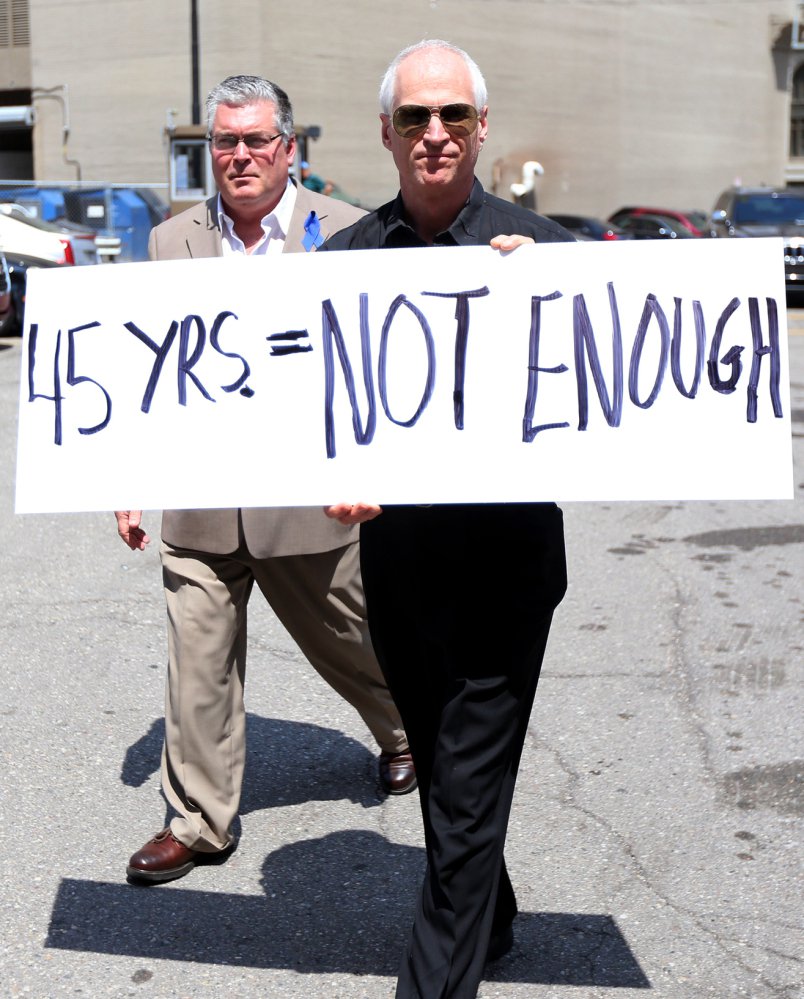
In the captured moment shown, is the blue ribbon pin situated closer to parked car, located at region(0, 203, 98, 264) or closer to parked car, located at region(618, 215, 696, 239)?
parked car, located at region(0, 203, 98, 264)

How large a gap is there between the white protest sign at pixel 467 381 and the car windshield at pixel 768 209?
67.4 feet

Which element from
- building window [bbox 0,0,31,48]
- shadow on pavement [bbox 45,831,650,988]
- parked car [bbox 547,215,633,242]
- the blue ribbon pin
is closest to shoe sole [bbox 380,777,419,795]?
shadow on pavement [bbox 45,831,650,988]

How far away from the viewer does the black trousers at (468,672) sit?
2.91 metres

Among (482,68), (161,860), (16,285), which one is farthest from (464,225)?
(482,68)

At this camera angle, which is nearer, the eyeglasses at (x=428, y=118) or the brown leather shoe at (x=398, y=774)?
the eyeglasses at (x=428, y=118)

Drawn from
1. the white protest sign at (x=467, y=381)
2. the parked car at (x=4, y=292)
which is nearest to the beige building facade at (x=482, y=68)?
the parked car at (x=4, y=292)

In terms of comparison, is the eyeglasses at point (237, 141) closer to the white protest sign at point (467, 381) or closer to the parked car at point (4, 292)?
the white protest sign at point (467, 381)

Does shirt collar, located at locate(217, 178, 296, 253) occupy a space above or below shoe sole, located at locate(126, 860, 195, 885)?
above

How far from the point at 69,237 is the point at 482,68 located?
75.3 feet

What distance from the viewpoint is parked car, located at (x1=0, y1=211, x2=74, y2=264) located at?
57.3ft

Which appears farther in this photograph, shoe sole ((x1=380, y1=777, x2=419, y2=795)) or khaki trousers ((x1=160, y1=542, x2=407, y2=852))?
shoe sole ((x1=380, y1=777, x2=419, y2=795))

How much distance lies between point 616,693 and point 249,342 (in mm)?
2618

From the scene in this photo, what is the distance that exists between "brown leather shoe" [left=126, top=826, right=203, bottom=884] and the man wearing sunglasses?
0.97 meters

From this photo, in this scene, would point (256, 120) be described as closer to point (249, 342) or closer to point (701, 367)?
point (249, 342)
